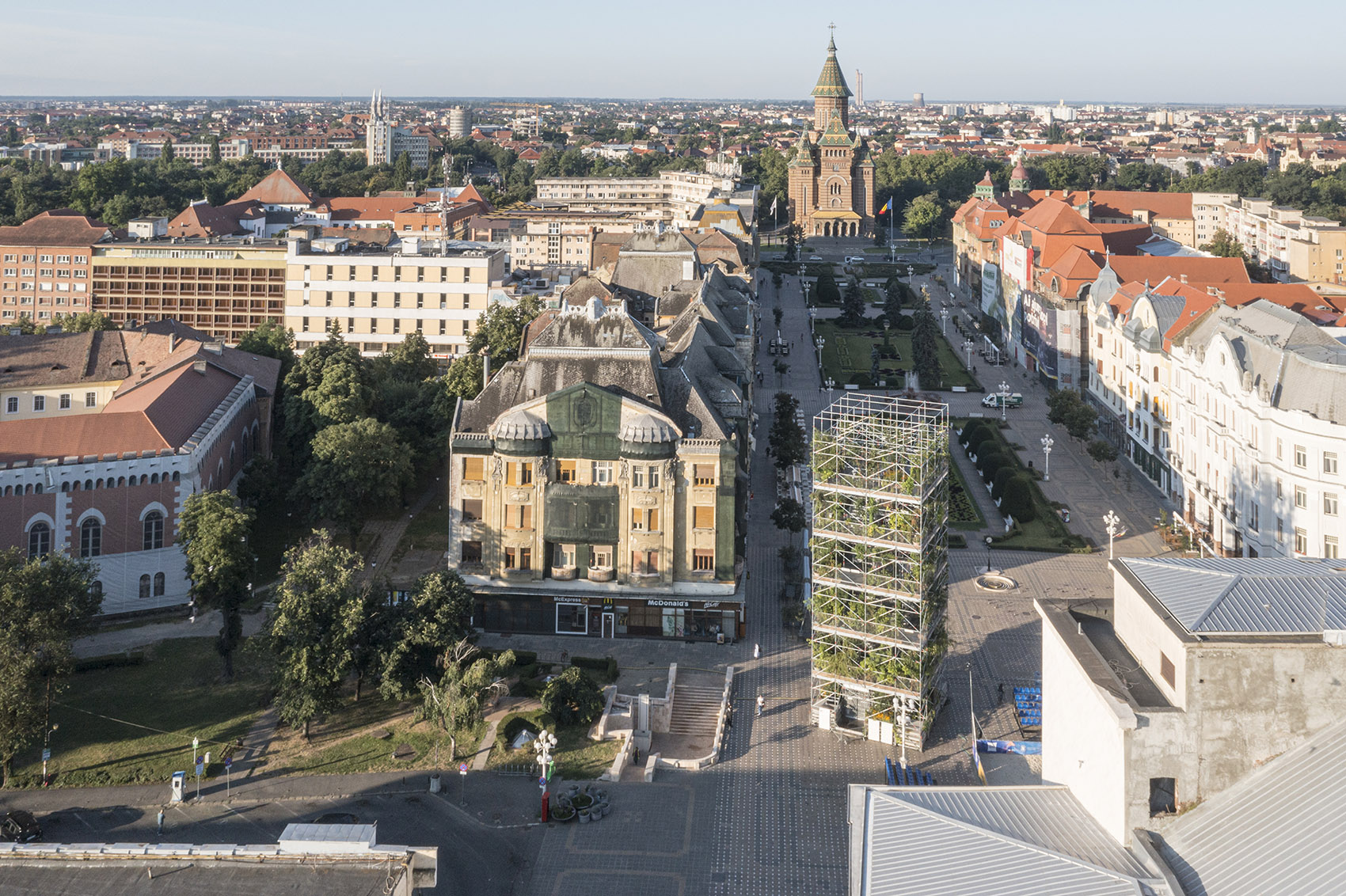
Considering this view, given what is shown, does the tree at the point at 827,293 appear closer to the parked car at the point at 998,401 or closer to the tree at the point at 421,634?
the parked car at the point at 998,401

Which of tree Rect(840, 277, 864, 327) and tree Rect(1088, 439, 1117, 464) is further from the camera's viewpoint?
tree Rect(840, 277, 864, 327)

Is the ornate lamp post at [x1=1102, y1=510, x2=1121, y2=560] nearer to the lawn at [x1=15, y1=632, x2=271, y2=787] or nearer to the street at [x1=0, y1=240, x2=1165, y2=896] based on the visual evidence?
the street at [x1=0, y1=240, x2=1165, y2=896]

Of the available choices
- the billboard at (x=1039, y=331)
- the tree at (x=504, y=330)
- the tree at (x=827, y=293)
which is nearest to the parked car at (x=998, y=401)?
the billboard at (x=1039, y=331)

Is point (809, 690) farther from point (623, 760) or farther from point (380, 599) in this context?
point (380, 599)

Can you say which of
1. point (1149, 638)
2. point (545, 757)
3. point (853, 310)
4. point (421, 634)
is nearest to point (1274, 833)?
Result: point (1149, 638)

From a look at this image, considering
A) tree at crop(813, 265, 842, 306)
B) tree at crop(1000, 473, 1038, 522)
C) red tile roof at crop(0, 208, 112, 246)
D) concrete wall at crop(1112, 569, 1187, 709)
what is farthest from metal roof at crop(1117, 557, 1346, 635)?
tree at crop(813, 265, 842, 306)
